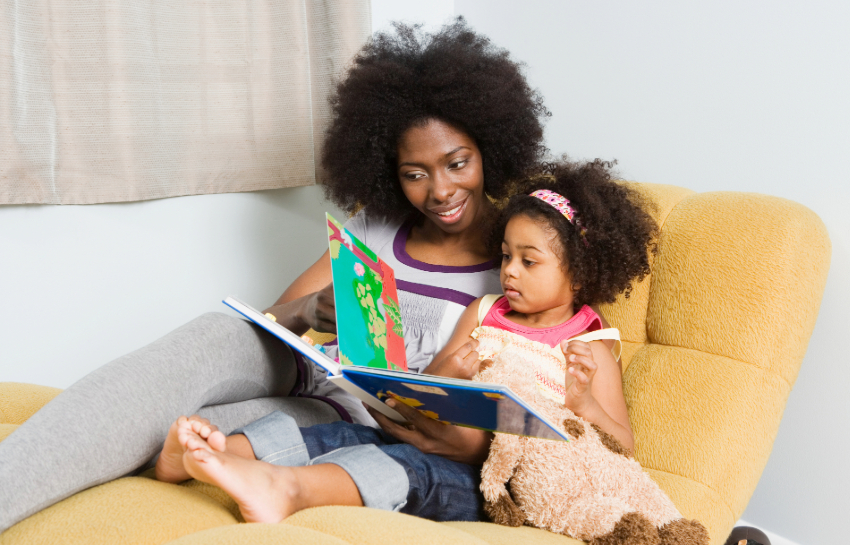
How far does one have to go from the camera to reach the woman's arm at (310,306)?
3.88 ft

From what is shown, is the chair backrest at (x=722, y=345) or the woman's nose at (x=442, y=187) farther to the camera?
the woman's nose at (x=442, y=187)

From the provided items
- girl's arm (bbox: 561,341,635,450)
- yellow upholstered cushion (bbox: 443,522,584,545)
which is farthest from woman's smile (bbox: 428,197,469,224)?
yellow upholstered cushion (bbox: 443,522,584,545)

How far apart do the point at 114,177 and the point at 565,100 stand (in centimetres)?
121

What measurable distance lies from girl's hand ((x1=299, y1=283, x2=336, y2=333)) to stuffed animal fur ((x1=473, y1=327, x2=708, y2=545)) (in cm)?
33

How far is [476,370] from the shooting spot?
1.08 metres

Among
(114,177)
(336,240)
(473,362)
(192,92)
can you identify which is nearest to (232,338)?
(336,240)

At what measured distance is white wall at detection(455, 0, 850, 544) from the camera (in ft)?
4.59

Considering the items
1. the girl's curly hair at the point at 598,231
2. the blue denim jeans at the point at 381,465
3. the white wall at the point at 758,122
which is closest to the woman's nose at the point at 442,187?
the girl's curly hair at the point at 598,231

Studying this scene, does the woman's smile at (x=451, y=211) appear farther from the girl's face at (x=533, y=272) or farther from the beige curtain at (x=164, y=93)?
the beige curtain at (x=164, y=93)

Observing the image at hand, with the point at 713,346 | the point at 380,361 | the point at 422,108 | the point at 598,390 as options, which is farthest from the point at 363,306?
the point at 713,346

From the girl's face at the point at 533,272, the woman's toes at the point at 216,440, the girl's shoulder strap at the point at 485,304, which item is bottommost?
the woman's toes at the point at 216,440

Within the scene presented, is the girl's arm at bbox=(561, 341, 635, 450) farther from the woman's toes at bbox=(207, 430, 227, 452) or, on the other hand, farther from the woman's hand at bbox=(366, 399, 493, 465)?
the woman's toes at bbox=(207, 430, 227, 452)

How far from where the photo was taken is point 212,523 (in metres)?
0.85

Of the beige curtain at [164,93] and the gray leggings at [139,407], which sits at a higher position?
the beige curtain at [164,93]
